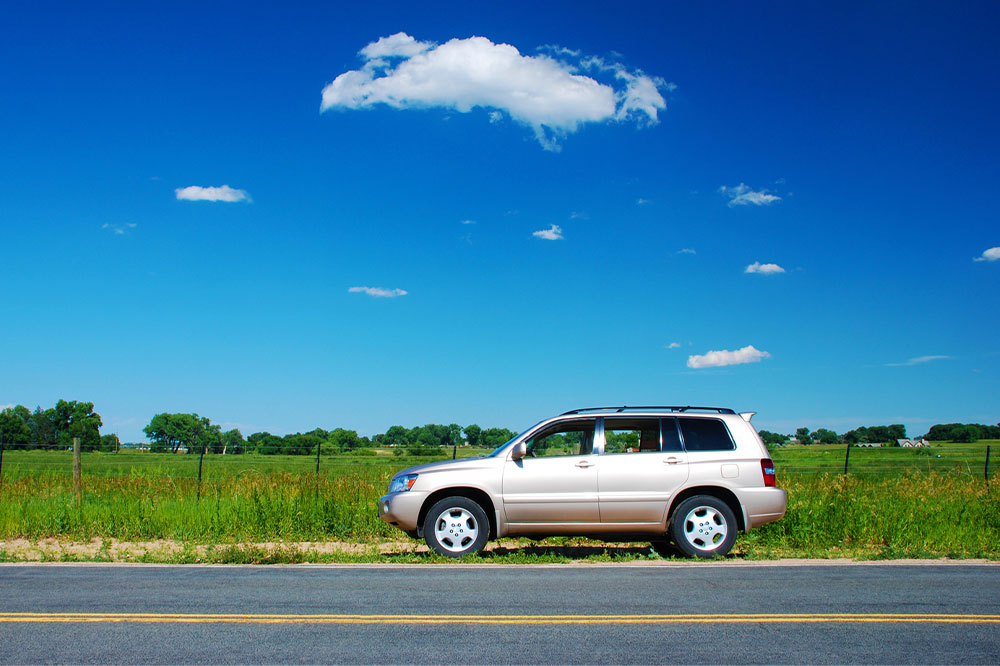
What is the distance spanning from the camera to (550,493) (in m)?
10.2

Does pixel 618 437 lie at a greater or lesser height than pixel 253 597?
greater

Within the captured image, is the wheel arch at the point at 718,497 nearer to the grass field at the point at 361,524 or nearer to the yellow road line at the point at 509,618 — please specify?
the grass field at the point at 361,524

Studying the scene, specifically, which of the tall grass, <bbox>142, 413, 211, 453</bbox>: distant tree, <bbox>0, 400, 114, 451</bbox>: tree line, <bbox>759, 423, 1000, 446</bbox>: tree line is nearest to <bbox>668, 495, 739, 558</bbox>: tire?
the tall grass

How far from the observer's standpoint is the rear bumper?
10.3m

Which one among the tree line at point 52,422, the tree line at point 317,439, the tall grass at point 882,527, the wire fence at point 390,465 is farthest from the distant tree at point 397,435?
the tall grass at point 882,527

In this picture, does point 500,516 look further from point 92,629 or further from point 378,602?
point 92,629

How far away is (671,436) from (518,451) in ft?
7.04

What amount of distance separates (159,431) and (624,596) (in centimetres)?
17860

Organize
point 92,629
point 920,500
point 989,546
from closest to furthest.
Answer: point 92,629
point 989,546
point 920,500

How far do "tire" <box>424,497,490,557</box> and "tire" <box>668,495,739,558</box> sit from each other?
8.37 ft

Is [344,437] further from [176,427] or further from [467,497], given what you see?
[467,497]

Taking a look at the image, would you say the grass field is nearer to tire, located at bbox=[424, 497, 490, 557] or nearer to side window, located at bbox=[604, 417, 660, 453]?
tire, located at bbox=[424, 497, 490, 557]

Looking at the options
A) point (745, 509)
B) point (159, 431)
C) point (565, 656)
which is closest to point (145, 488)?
point (745, 509)

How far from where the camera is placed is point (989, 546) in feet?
37.4
